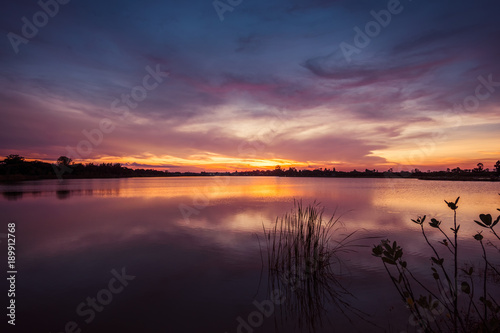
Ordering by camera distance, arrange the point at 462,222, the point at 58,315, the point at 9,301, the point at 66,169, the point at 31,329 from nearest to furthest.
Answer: the point at 31,329, the point at 58,315, the point at 9,301, the point at 462,222, the point at 66,169

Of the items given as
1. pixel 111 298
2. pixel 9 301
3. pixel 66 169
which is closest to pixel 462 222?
pixel 111 298

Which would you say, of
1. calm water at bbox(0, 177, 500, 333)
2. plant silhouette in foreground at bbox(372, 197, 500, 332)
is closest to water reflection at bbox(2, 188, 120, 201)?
calm water at bbox(0, 177, 500, 333)

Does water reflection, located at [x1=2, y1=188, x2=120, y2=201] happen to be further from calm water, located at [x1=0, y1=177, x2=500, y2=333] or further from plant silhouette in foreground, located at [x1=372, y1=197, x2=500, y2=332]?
plant silhouette in foreground, located at [x1=372, y1=197, x2=500, y2=332]

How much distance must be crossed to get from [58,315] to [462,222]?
20.2m

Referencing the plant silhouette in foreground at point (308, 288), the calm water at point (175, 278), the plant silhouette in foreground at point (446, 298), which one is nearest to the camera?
the plant silhouette in foreground at point (446, 298)

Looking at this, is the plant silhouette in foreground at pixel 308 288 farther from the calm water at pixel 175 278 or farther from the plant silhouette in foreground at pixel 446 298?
the plant silhouette in foreground at pixel 446 298

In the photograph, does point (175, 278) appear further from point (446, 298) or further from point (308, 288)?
point (446, 298)

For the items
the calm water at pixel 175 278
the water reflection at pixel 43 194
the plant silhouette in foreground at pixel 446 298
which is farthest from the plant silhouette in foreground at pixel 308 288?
the water reflection at pixel 43 194

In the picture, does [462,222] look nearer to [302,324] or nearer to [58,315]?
[302,324]

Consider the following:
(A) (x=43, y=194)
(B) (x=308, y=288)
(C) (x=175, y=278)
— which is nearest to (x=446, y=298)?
(B) (x=308, y=288)

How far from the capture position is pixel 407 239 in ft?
40.5

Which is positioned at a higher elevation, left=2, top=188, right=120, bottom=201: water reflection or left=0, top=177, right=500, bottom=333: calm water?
left=2, top=188, right=120, bottom=201: water reflection

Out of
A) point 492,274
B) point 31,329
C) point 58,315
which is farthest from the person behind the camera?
point 492,274

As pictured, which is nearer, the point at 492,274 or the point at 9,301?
the point at 9,301
